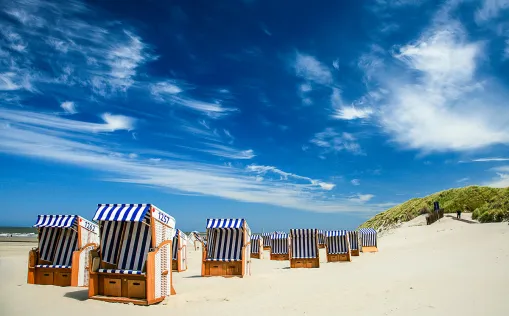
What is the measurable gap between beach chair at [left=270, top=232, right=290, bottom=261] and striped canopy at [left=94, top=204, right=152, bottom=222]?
16435 mm

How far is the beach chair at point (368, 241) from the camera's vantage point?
78.5ft

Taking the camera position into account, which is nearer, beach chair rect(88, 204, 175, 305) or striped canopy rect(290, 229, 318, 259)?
beach chair rect(88, 204, 175, 305)

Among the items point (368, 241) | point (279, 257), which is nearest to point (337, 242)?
point (279, 257)

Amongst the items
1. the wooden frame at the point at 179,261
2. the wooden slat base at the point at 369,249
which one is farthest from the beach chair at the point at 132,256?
the wooden slat base at the point at 369,249

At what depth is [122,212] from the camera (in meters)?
7.30

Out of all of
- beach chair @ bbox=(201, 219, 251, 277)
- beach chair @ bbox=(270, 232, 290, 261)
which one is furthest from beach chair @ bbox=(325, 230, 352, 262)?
beach chair @ bbox=(201, 219, 251, 277)

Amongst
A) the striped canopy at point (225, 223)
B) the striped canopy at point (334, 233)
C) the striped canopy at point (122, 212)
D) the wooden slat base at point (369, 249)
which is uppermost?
the striped canopy at point (122, 212)

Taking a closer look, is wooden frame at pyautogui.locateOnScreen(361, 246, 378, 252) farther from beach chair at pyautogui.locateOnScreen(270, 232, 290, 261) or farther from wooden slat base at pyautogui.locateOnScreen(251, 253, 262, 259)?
wooden slat base at pyautogui.locateOnScreen(251, 253, 262, 259)

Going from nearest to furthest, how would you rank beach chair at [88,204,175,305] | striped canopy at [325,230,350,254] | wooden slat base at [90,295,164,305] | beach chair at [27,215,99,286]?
1. wooden slat base at [90,295,164,305]
2. beach chair at [88,204,175,305]
3. beach chair at [27,215,99,286]
4. striped canopy at [325,230,350,254]

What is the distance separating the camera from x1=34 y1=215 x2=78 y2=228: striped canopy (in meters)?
9.82

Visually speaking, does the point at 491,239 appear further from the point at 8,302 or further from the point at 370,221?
the point at 370,221

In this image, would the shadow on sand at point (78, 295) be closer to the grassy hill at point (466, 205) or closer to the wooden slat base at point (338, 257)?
the wooden slat base at point (338, 257)

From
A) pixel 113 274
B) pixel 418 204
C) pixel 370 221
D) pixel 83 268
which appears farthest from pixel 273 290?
pixel 370 221

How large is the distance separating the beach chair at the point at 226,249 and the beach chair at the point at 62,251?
4.31m
